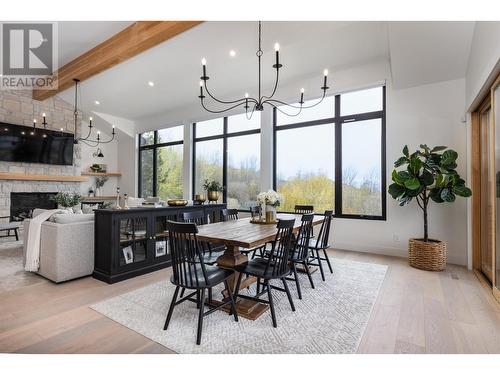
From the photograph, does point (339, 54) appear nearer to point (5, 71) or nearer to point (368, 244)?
point (368, 244)

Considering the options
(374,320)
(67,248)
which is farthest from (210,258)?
(67,248)

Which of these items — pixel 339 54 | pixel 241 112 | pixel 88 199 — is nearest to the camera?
pixel 339 54

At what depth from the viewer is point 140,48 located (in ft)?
13.2

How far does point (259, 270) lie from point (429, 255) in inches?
109

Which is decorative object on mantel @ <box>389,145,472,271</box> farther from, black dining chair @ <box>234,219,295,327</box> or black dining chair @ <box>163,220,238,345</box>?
black dining chair @ <box>163,220,238,345</box>

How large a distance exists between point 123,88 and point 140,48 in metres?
2.83

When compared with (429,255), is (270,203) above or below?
above

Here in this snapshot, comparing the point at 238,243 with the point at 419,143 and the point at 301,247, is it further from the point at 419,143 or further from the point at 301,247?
the point at 419,143

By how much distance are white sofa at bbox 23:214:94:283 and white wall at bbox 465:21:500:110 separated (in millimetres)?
4775

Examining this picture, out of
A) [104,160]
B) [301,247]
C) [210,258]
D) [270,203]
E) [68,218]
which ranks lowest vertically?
[210,258]

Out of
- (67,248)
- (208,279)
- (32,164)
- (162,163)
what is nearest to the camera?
(208,279)

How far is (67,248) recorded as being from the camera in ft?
10.7

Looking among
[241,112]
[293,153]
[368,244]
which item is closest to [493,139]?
[368,244]
